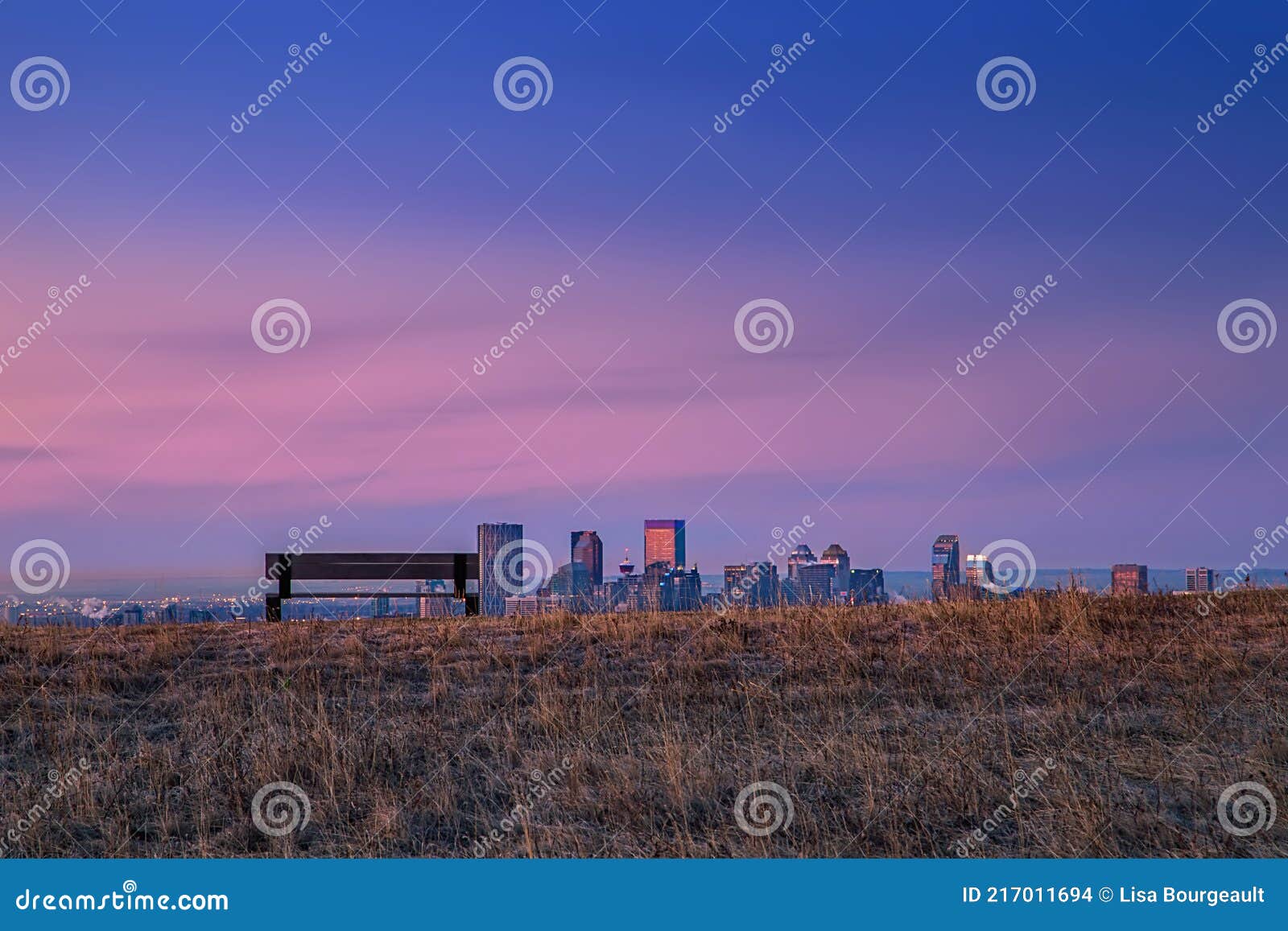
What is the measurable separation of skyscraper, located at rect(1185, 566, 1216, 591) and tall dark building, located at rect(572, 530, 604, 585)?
11.5 metres

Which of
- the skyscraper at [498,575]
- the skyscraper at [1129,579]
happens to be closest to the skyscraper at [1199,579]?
the skyscraper at [1129,579]

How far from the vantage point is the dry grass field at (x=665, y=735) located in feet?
22.9

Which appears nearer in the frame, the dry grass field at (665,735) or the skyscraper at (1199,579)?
the dry grass field at (665,735)

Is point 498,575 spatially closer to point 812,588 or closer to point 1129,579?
point 812,588

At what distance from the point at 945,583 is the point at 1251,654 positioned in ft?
17.7

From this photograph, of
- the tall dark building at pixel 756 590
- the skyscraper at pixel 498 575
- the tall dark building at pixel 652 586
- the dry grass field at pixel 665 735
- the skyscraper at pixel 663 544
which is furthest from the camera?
the skyscraper at pixel 663 544

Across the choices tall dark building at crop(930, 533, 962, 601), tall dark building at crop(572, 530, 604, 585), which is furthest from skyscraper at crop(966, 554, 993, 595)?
tall dark building at crop(572, 530, 604, 585)

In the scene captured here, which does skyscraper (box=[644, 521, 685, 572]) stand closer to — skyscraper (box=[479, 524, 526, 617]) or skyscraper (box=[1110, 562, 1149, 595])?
skyscraper (box=[479, 524, 526, 617])

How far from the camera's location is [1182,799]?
23.5 feet

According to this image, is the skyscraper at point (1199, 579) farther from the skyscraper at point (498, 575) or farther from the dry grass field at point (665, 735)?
the skyscraper at point (498, 575)

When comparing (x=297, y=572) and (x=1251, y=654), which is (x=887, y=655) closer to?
(x=1251, y=654)

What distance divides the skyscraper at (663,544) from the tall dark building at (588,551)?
1.24 m

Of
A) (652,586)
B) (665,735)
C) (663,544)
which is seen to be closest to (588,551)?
(663,544)

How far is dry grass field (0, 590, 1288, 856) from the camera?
6965 mm
